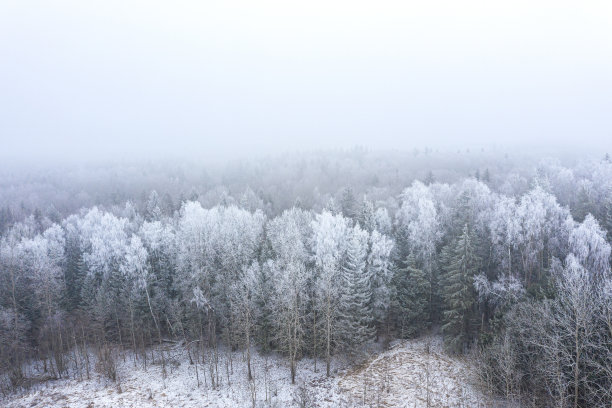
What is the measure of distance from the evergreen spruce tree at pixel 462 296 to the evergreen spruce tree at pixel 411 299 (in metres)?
3.19

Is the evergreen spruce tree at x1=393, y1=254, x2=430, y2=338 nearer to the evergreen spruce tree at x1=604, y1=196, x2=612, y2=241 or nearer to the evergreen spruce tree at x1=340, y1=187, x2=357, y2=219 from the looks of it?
the evergreen spruce tree at x1=604, y1=196, x2=612, y2=241

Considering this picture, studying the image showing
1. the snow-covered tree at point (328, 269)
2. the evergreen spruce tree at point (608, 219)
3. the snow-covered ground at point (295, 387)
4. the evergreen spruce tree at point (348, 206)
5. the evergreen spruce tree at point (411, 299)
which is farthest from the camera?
the evergreen spruce tree at point (348, 206)

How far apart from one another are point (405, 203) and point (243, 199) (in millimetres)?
37095

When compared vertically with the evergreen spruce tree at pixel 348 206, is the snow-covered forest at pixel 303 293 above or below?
below

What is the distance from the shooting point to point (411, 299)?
36.3 m

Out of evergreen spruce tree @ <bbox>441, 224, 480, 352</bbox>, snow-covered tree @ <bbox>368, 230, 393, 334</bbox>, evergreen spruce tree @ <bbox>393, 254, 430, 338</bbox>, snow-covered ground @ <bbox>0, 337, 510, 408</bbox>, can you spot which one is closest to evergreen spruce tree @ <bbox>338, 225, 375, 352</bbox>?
snow-covered tree @ <bbox>368, 230, 393, 334</bbox>

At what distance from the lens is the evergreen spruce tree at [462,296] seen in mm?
31328

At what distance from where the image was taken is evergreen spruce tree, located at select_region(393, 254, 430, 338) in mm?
34844

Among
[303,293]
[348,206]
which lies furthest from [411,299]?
[348,206]

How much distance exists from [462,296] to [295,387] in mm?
17307

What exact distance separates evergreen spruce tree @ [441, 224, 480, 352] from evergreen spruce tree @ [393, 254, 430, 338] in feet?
10.5

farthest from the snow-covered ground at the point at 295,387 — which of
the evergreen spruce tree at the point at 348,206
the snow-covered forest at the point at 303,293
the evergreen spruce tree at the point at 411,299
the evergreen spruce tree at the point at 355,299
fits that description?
the evergreen spruce tree at the point at 348,206

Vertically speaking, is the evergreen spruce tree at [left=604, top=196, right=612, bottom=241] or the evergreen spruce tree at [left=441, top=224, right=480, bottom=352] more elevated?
the evergreen spruce tree at [left=604, top=196, right=612, bottom=241]

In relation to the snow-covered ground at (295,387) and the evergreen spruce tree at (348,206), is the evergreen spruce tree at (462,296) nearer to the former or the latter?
the snow-covered ground at (295,387)
